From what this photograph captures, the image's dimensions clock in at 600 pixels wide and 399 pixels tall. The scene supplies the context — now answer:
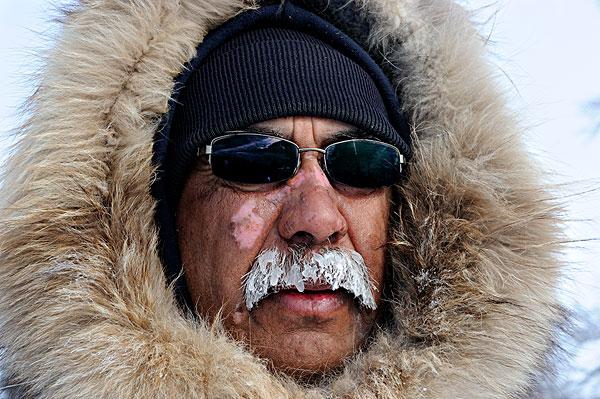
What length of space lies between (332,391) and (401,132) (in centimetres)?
87

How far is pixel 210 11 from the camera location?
220 centimetres

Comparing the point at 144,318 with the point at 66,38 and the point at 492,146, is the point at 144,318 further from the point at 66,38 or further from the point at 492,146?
the point at 492,146

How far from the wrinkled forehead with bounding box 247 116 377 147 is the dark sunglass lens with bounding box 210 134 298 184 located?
0.06 meters

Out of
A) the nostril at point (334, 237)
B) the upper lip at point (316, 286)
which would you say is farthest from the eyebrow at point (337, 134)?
the upper lip at point (316, 286)

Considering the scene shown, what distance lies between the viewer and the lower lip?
1932mm

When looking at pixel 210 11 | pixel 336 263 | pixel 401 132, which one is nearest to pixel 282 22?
pixel 210 11

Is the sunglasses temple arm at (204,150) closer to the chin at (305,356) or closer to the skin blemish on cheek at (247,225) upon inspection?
the skin blemish on cheek at (247,225)

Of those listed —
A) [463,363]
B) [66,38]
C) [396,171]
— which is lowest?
[463,363]

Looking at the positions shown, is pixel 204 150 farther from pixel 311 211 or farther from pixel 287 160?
pixel 311 211

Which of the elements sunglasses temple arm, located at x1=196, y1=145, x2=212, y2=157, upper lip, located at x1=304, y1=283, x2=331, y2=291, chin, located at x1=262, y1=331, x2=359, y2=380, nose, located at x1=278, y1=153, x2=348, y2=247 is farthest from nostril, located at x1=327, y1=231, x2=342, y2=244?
sunglasses temple arm, located at x1=196, y1=145, x2=212, y2=157

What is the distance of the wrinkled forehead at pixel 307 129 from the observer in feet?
6.86

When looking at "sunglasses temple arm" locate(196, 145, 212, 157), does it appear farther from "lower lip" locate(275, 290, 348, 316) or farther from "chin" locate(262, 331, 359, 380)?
"chin" locate(262, 331, 359, 380)

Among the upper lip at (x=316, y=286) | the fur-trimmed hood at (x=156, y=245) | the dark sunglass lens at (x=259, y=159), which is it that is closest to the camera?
the fur-trimmed hood at (x=156, y=245)

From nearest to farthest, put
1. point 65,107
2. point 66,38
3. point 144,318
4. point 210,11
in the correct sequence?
point 144,318
point 65,107
point 66,38
point 210,11
